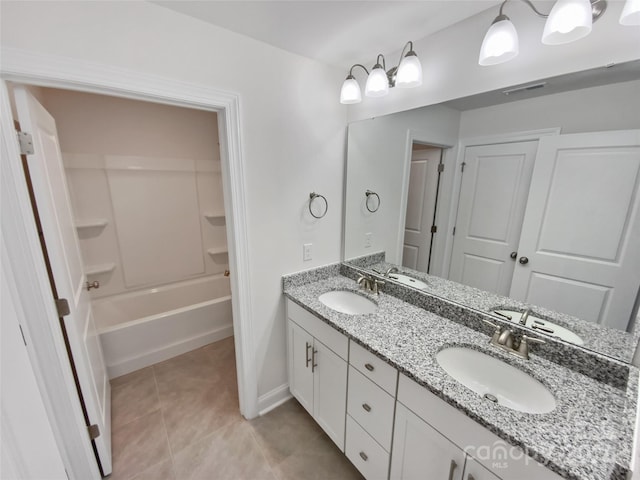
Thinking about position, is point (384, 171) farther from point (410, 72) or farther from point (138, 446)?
point (138, 446)

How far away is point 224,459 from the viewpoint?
5.05ft

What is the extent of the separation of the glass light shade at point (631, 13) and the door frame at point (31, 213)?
4.95 ft

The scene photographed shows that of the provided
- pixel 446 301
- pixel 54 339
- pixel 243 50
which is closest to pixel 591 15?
pixel 446 301

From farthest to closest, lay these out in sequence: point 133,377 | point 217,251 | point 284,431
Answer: point 217,251 < point 133,377 < point 284,431

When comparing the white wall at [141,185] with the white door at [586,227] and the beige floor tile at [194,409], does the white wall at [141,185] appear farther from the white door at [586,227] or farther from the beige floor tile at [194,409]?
the white door at [586,227]

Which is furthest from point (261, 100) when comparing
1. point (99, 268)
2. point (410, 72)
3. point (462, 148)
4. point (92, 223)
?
point (99, 268)

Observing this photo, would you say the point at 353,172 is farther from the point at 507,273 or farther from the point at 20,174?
the point at 20,174

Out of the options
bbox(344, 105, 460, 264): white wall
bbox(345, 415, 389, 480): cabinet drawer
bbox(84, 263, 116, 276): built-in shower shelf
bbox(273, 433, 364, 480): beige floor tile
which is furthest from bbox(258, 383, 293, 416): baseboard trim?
bbox(84, 263, 116, 276): built-in shower shelf

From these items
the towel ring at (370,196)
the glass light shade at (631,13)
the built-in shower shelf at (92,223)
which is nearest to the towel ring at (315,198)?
the towel ring at (370,196)

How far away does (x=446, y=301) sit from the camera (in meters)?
1.39

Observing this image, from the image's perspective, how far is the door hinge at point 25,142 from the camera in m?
1.04

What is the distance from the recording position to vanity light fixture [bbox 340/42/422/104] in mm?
1312

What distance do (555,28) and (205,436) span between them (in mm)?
2658

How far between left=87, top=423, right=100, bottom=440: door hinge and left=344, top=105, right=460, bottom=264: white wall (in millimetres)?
1777
